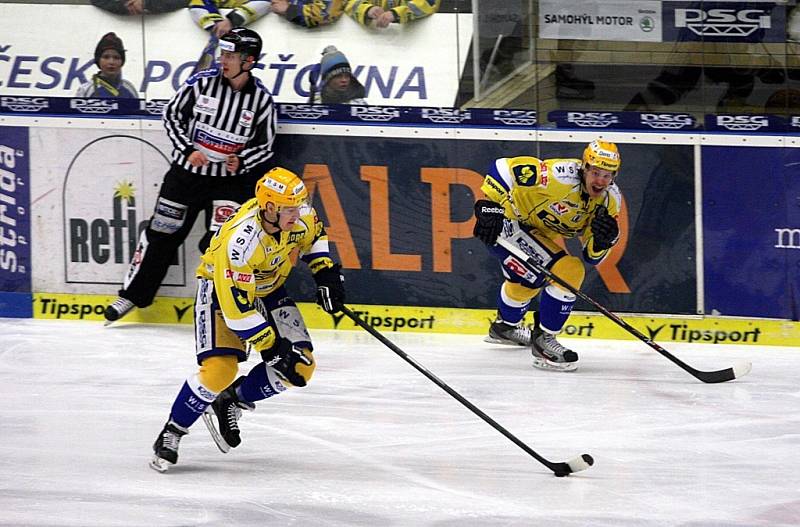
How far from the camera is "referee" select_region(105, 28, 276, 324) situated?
728 cm

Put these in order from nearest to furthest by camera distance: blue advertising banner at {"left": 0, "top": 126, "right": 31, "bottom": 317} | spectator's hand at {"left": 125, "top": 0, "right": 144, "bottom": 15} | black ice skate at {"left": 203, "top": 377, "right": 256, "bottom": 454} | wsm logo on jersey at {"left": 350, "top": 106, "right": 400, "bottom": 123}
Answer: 1. black ice skate at {"left": 203, "top": 377, "right": 256, "bottom": 454}
2. wsm logo on jersey at {"left": 350, "top": 106, "right": 400, "bottom": 123}
3. spectator's hand at {"left": 125, "top": 0, "right": 144, "bottom": 15}
4. blue advertising banner at {"left": 0, "top": 126, "right": 31, "bottom": 317}

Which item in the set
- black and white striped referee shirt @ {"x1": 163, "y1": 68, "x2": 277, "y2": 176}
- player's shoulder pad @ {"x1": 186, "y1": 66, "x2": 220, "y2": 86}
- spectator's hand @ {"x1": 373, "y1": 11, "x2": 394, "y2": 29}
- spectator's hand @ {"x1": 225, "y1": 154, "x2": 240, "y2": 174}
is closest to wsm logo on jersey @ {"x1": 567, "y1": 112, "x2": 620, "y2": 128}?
spectator's hand @ {"x1": 373, "y1": 11, "x2": 394, "y2": 29}

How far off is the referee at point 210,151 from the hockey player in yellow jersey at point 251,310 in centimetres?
198

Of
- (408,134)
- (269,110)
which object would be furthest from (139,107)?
(408,134)

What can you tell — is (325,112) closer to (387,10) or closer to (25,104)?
(387,10)

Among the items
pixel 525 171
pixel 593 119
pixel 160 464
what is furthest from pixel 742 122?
pixel 160 464

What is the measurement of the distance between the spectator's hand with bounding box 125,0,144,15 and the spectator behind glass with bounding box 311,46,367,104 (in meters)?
1.04

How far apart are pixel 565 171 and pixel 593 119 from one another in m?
0.72

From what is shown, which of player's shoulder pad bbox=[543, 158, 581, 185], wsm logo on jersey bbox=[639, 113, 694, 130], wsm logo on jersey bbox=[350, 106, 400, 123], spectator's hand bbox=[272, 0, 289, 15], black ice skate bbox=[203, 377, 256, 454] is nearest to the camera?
black ice skate bbox=[203, 377, 256, 454]

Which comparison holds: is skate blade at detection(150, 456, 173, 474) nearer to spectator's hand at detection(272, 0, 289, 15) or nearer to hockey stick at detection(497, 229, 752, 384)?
hockey stick at detection(497, 229, 752, 384)

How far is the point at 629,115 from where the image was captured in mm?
7176

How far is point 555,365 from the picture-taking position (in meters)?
6.71

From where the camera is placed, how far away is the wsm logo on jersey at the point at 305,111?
747cm

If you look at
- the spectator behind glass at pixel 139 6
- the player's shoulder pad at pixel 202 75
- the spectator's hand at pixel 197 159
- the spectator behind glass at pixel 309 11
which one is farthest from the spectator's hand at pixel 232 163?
the spectator behind glass at pixel 139 6
